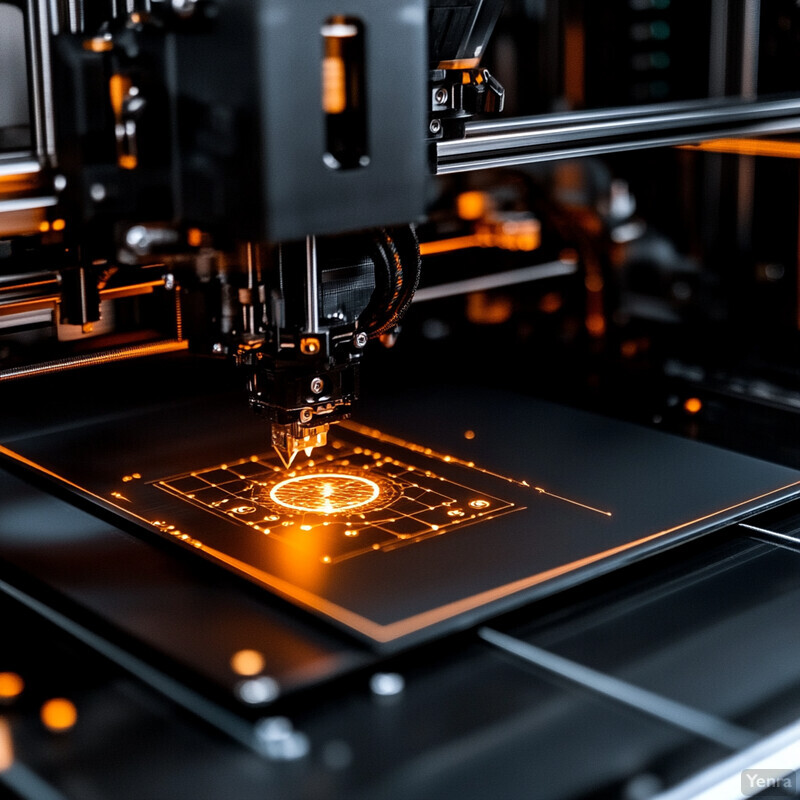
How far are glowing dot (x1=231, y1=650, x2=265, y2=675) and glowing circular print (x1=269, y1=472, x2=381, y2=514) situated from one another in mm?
211

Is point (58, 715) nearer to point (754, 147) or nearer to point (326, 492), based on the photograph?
point (326, 492)

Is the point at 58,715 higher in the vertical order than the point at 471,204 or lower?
lower

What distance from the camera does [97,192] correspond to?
0.86 metres

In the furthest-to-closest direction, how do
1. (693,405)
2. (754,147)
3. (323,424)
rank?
(754,147) < (693,405) < (323,424)

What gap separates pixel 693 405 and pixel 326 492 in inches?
20.3

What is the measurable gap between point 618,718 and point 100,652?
35cm

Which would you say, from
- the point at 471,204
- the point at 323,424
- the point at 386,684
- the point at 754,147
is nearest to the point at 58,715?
the point at 386,684

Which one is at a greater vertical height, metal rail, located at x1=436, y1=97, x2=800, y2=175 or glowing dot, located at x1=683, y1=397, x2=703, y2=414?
metal rail, located at x1=436, y1=97, x2=800, y2=175

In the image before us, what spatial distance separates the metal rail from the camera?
1.16m

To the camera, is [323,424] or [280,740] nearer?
[280,740]

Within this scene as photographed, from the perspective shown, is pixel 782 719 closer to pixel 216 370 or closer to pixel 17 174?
pixel 17 174

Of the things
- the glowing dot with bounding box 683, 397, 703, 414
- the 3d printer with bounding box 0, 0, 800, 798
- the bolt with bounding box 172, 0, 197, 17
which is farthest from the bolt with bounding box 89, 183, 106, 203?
the glowing dot with bounding box 683, 397, 703, 414

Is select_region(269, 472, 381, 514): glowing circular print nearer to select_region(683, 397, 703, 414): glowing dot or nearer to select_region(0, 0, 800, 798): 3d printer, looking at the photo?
select_region(0, 0, 800, 798): 3d printer

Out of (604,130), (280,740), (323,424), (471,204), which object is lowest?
(280,740)
